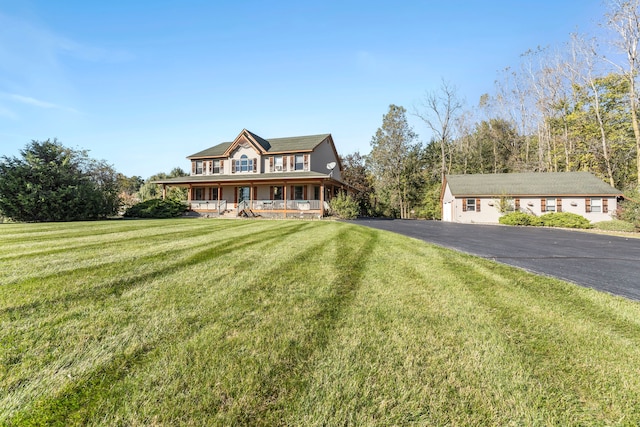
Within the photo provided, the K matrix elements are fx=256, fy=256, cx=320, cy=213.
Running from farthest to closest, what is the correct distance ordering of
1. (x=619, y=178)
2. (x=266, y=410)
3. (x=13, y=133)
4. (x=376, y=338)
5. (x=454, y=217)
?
(x=619, y=178) < (x=454, y=217) < (x=13, y=133) < (x=376, y=338) < (x=266, y=410)

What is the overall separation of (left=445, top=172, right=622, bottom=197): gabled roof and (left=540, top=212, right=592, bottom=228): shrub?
9.61ft

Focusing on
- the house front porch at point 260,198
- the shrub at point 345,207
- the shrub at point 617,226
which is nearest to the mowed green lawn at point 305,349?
the shrub at point 345,207

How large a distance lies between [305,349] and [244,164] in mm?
24653

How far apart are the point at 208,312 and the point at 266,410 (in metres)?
1.67

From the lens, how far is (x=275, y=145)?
26.1 metres

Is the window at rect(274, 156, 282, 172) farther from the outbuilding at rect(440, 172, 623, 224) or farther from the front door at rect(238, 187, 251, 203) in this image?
the outbuilding at rect(440, 172, 623, 224)

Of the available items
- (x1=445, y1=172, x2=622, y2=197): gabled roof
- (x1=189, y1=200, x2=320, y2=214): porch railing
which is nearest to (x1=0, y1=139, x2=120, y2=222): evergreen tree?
(x1=189, y1=200, x2=320, y2=214): porch railing

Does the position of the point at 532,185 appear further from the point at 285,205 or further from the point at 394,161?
the point at 285,205

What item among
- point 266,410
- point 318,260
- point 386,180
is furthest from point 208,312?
point 386,180

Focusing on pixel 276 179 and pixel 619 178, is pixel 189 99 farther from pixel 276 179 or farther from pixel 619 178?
pixel 619 178

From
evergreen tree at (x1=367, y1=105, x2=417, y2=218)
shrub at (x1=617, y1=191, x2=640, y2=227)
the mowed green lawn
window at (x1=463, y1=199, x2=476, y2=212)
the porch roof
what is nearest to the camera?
the mowed green lawn

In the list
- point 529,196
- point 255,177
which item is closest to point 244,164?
point 255,177

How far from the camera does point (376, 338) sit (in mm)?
2584

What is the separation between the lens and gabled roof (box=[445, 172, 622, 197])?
68.7 ft
